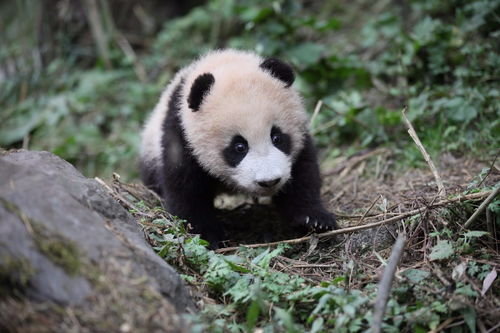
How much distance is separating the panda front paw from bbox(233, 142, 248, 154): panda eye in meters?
0.78

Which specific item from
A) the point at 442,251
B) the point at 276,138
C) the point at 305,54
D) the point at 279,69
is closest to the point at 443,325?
the point at 442,251

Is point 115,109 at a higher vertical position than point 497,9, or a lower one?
lower

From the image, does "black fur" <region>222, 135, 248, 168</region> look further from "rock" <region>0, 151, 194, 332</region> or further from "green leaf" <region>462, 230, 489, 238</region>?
"green leaf" <region>462, 230, 489, 238</region>

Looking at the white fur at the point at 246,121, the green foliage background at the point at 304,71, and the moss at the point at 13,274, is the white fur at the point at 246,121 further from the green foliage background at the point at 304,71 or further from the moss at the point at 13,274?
the moss at the point at 13,274

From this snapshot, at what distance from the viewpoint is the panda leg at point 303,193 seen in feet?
14.2

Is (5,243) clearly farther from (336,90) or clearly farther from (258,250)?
(336,90)

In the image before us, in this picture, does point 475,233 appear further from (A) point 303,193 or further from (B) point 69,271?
(B) point 69,271

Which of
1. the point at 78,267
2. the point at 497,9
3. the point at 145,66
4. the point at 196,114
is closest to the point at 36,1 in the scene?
the point at 145,66

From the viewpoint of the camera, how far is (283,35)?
7.12 metres

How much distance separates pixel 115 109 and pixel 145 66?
58.9 inches

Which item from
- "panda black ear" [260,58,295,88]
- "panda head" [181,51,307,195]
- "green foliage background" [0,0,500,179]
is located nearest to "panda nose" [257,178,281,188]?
"panda head" [181,51,307,195]

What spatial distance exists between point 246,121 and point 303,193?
884 mm

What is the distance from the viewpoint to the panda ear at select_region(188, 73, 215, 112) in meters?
4.19

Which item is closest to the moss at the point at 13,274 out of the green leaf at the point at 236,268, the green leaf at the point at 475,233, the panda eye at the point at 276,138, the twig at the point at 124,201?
the green leaf at the point at 236,268
